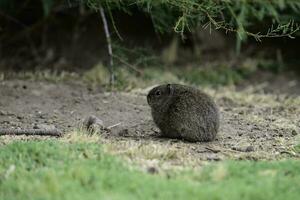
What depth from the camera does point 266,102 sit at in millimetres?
10297

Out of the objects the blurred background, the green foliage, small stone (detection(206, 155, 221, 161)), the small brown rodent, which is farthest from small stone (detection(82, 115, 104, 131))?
the blurred background

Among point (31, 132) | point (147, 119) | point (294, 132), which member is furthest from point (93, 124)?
point (294, 132)

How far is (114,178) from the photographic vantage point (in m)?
5.10

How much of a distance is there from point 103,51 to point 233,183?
29.1 ft

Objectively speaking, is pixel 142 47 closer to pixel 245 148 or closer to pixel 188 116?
pixel 188 116

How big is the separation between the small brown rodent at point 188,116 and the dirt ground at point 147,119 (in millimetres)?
148

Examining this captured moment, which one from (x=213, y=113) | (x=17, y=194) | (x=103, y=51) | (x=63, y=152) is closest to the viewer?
(x=17, y=194)

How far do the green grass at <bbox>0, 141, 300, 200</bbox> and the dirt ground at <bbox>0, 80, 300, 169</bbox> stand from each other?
0.42 meters

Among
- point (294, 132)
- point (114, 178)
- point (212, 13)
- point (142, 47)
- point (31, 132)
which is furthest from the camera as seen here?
point (142, 47)

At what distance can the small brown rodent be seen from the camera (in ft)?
23.7

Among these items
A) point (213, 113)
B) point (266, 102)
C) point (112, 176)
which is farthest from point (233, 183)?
point (266, 102)

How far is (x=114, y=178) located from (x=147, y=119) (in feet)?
11.2

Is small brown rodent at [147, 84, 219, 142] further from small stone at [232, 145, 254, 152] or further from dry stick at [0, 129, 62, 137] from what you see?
dry stick at [0, 129, 62, 137]

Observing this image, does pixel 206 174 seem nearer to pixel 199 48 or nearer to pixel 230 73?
pixel 230 73
